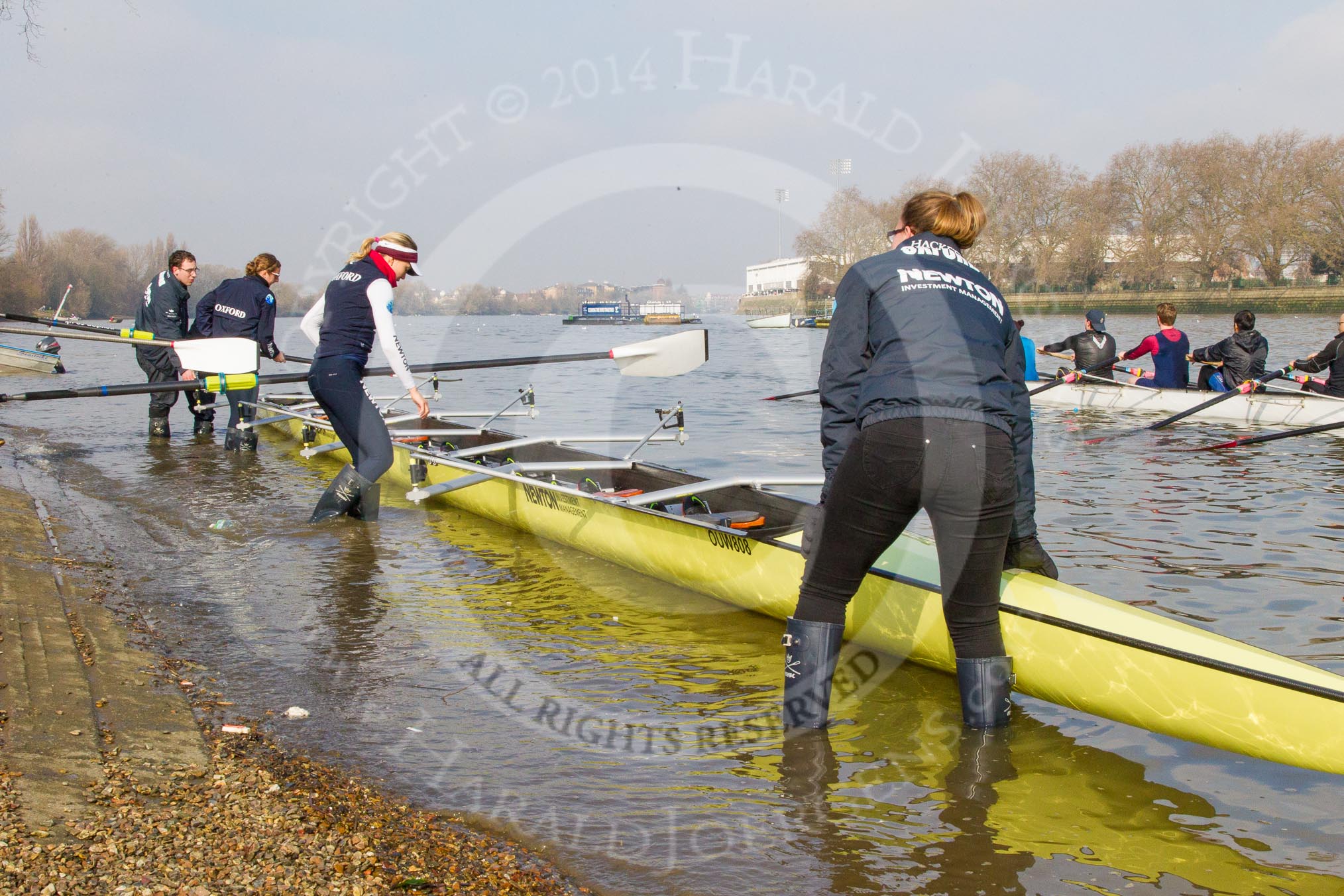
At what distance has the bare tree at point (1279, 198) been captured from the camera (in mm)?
60500

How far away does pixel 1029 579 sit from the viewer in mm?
3916

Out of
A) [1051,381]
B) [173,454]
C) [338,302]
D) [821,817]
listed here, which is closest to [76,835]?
[821,817]

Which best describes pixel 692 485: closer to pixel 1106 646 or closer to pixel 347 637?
pixel 347 637

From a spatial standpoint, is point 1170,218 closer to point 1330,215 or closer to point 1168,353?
point 1330,215

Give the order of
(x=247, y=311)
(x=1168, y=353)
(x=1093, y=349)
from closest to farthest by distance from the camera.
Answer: (x=247, y=311) → (x=1168, y=353) → (x=1093, y=349)

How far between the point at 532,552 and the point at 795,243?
36.8 metres

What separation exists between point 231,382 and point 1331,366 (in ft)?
40.8

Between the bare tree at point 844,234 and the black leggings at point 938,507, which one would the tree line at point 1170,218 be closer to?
the bare tree at point 844,234

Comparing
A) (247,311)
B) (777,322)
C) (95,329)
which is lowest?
(95,329)

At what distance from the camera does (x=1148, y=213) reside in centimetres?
6881

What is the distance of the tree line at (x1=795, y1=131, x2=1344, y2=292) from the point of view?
6069 centimetres

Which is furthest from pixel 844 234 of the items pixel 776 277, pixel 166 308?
pixel 166 308

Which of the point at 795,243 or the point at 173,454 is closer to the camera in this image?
the point at 173,454

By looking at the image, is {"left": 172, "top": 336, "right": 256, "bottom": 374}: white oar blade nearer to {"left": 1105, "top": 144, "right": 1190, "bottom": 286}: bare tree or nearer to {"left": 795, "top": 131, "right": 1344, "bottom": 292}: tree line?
{"left": 795, "top": 131, "right": 1344, "bottom": 292}: tree line
